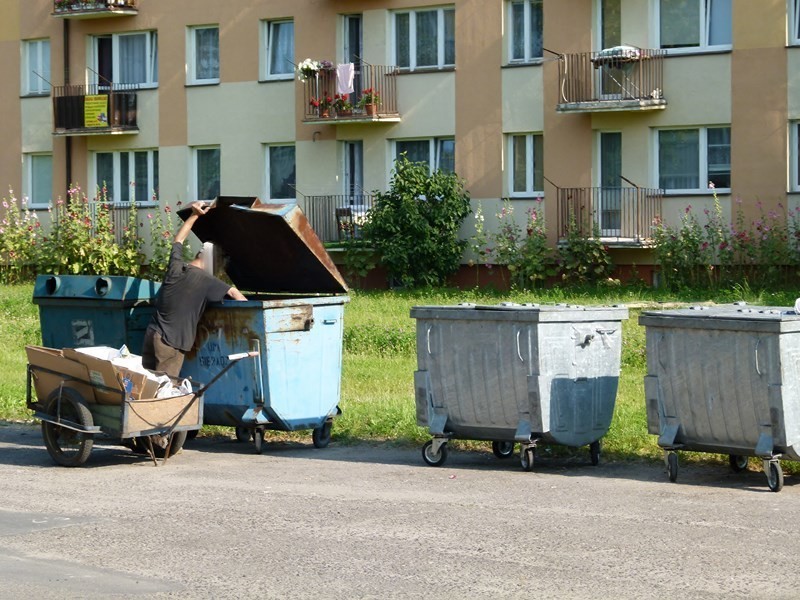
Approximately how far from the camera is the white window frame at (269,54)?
3123cm

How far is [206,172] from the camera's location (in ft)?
107

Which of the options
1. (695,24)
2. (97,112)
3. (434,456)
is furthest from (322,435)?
(97,112)

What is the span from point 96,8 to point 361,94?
24.1 ft

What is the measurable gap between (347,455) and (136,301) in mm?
2409

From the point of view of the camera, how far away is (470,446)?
39.5ft

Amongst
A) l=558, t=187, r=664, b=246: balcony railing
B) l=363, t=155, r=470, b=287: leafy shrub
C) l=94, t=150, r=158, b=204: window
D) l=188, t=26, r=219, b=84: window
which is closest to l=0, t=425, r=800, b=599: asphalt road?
l=558, t=187, r=664, b=246: balcony railing

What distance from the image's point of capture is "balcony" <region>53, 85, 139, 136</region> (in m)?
33.0

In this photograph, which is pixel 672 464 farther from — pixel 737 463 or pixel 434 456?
pixel 434 456

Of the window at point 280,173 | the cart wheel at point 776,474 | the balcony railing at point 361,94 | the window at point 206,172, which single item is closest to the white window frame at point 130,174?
the window at point 206,172

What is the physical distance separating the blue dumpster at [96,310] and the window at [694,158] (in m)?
15.9

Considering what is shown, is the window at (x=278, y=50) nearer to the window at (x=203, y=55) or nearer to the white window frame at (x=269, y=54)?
the white window frame at (x=269, y=54)

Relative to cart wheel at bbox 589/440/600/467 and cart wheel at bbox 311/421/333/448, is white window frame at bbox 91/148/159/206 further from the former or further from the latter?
cart wheel at bbox 589/440/600/467

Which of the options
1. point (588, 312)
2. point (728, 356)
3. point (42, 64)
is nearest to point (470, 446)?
point (588, 312)

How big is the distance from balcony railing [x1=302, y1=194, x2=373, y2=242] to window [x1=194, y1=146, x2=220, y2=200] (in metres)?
2.75
